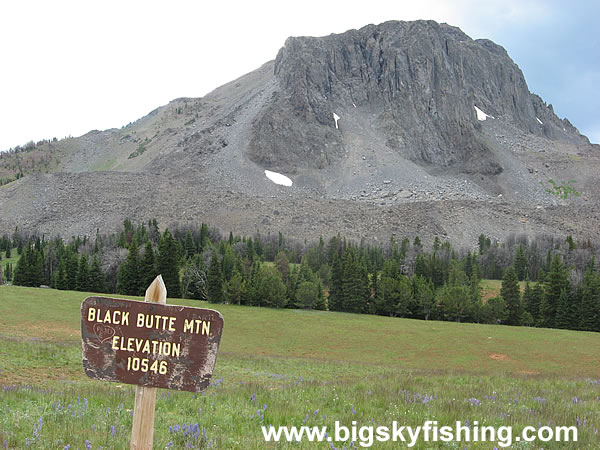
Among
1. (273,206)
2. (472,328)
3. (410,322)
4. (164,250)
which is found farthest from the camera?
(273,206)

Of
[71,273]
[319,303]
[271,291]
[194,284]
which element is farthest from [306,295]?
[71,273]

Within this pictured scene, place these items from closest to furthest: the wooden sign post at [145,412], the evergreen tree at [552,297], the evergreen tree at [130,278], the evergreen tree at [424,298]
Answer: the wooden sign post at [145,412], the evergreen tree at [424,298], the evergreen tree at [552,297], the evergreen tree at [130,278]

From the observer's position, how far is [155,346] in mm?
5070

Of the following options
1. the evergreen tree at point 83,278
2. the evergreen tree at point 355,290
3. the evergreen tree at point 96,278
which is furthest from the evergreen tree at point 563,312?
the evergreen tree at point 83,278

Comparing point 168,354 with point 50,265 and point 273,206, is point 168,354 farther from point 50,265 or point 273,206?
point 273,206

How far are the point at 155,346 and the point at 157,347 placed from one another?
0.02m

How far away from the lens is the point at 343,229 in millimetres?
175625

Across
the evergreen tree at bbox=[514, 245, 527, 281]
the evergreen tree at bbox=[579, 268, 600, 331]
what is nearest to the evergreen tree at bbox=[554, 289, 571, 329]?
the evergreen tree at bbox=[579, 268, 600, 331]

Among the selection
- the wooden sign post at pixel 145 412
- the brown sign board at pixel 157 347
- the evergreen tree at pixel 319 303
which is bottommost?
the evergreen tree at pixel 319 303

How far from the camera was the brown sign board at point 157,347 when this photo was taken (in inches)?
199

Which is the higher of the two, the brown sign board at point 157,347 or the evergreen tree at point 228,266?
the brown sign board at point 157,347

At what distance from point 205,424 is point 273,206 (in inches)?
7125

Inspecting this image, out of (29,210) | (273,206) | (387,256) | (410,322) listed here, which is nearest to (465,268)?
(387,256)

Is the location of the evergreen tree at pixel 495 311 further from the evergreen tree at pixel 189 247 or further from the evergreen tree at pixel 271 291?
the evergreen tree at pixel 189 247
